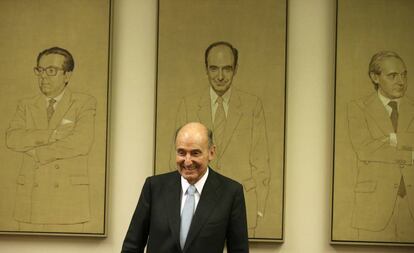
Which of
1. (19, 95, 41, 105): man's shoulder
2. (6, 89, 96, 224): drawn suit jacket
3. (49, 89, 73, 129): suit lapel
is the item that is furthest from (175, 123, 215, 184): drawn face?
(19, 95, 41, 105): man's shoulder

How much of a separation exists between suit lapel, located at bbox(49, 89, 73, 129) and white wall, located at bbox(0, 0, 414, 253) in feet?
1.05

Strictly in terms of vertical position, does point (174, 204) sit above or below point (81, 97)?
below

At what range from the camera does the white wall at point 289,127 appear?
3.68m

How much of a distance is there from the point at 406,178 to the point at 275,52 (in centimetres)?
127

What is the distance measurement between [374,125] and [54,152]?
228cm

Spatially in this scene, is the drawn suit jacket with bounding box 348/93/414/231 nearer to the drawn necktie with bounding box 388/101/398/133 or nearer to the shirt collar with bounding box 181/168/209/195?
the drawn necktie with bounding box 388/101/398/133

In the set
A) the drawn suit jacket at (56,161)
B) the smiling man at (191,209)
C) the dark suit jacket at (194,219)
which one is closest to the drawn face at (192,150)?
the smiling man at (191,209)

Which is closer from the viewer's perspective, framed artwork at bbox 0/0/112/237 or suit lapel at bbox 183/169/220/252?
suit lapel at bbox 183/169/220/252

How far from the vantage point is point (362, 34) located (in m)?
3.62

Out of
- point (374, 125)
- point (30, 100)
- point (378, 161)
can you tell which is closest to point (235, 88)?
point (374, 125)

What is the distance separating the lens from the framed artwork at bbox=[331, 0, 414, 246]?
3.59 meters

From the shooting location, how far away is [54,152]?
12.1ft

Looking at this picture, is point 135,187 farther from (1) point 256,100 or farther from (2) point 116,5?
(2) point 116,5

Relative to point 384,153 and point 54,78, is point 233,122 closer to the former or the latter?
point 384,153
